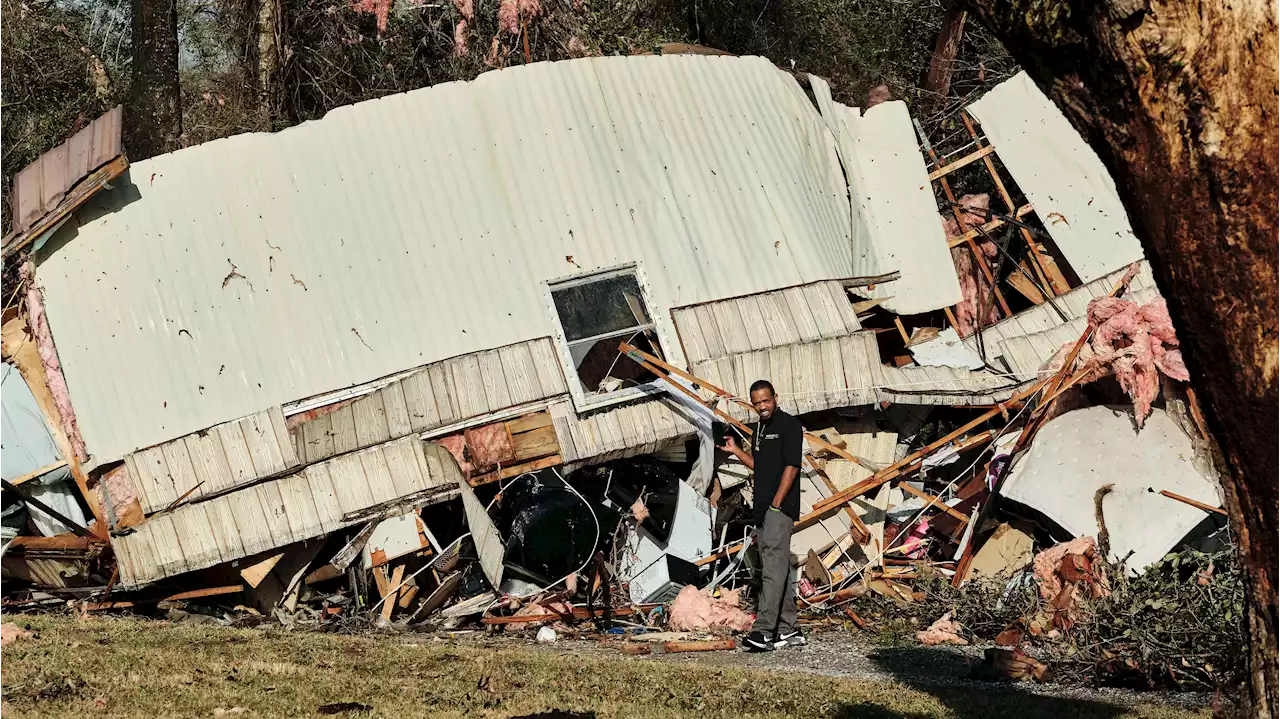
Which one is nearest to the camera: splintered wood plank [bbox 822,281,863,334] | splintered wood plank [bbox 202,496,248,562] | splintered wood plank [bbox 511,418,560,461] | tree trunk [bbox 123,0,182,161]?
splintered wood plank [bbox 202,496,248,562]

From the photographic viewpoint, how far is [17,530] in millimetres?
11438

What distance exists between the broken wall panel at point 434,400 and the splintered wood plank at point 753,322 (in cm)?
183

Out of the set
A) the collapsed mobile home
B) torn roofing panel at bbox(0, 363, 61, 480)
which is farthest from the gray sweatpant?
torn roofing panel at bbox(0, 363, 61, 480)

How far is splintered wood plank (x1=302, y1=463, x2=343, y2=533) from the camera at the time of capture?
1103 cm

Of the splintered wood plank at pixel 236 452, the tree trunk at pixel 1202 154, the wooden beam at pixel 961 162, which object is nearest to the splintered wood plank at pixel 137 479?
the splintered wood plank at pixel 236 452

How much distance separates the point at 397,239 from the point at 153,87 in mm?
10200

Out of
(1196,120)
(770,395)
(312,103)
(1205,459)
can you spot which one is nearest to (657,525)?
(770,395)

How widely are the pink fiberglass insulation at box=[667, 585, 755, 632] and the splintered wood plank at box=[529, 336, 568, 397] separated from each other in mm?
2097

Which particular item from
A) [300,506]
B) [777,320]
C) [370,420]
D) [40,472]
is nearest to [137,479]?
[40,472]

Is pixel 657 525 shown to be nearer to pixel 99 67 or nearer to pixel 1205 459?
pixel 1205 459

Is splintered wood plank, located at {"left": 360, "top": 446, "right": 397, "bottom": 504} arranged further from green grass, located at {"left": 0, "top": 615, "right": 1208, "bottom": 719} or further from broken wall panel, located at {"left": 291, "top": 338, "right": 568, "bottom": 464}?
green grass, located at {"left": 0, "top": 615, "right": 1208, "bottom": 719}

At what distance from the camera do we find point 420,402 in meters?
11.3

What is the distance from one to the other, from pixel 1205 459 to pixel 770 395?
4.09 metres

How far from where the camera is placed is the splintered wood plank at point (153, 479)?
11.0 meters
